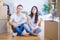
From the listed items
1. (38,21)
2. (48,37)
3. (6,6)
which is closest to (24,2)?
(6,6)

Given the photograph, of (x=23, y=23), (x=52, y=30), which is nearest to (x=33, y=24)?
(x=23, y=23)

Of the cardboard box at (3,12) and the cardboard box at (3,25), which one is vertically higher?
the cardboard box at (3,12)

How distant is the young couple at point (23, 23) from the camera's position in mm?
2971

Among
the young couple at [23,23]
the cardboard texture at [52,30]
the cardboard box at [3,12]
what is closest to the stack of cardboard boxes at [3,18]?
the cardboard box at [3,12]

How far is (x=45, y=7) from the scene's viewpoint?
3945mm

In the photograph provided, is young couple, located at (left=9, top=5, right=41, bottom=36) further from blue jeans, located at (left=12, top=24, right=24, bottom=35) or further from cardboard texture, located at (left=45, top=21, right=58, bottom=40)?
cardboard texture, located at (left=45, top=21, right=58, bottom=40)

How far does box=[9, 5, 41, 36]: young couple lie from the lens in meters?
2.97

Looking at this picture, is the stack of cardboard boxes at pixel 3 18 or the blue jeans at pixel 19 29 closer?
the blue jeans at pixel 19 29

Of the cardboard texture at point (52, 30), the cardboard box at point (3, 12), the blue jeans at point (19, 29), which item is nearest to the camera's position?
the cardboard texture at point (52, 30)

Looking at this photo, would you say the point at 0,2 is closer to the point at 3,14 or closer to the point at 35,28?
the point at 3,14

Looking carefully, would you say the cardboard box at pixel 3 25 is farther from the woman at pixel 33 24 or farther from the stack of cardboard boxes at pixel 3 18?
the woman at pixel 33 24

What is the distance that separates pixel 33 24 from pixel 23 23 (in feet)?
0.78

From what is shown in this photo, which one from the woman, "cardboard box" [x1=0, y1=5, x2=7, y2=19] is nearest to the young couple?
the woman

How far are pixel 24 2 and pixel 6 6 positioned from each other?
0.55 meters
